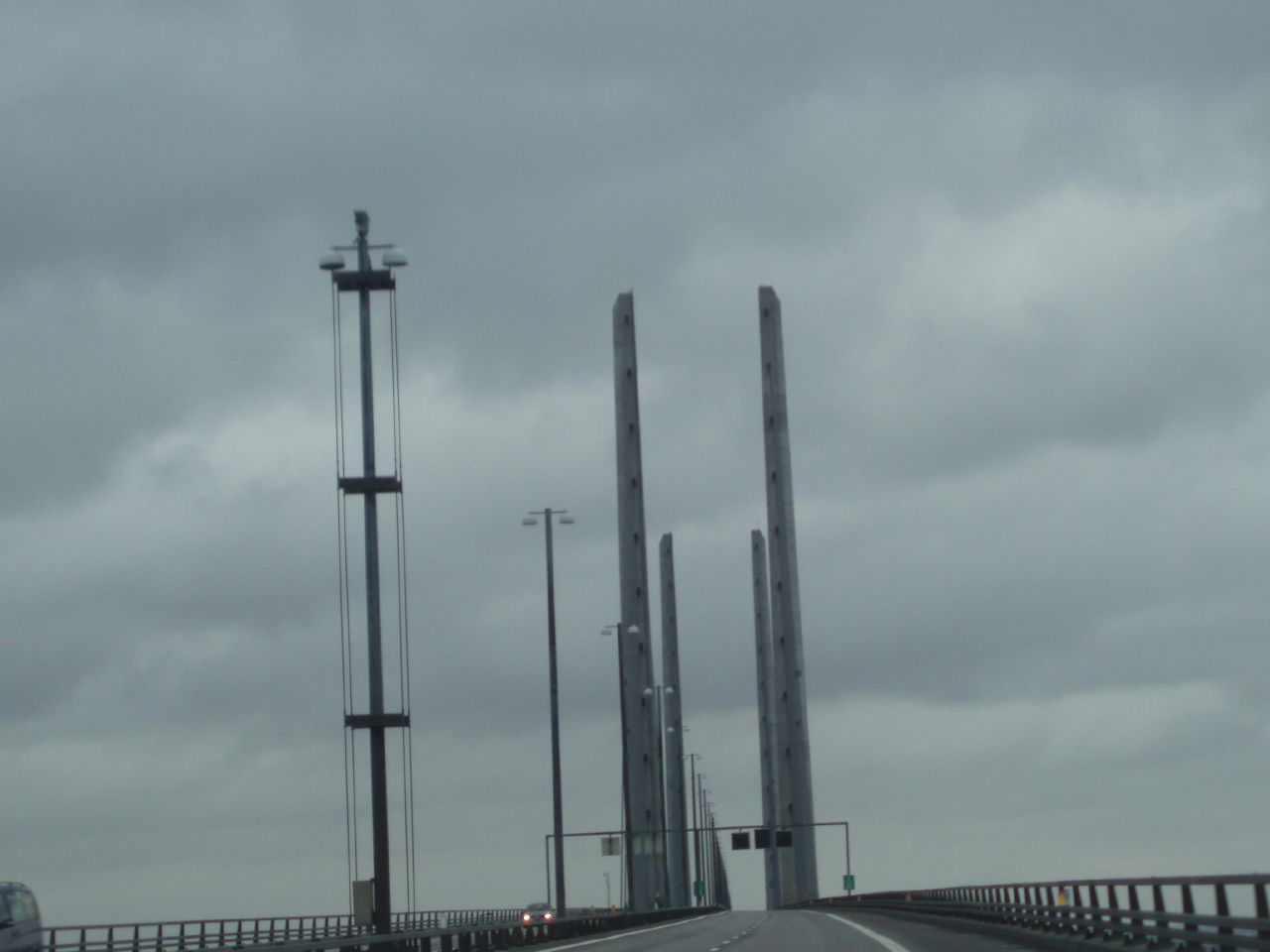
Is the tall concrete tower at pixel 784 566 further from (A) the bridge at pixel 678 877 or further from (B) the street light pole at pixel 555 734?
(B) the street light pole at pixel 555 734

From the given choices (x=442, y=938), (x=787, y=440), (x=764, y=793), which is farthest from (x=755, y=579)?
(x=442, y=938)

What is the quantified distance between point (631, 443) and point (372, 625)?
6132cm

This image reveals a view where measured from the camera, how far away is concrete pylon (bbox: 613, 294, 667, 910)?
87.7 m

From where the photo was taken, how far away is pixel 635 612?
87312 mm

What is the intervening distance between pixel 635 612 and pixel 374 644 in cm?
5838

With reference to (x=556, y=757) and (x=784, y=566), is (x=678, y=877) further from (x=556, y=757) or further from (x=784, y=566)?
(x=556, y=757)

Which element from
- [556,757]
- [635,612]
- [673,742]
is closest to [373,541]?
[556,757]

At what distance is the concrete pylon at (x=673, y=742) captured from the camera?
12106 cm

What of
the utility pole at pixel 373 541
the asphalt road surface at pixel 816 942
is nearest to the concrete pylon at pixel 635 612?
the asphalt road surface at pixel 816 942

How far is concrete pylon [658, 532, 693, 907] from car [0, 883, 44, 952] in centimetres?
8789

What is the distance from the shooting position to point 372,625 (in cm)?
2922

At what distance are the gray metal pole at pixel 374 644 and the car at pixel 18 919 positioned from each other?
17.6ft

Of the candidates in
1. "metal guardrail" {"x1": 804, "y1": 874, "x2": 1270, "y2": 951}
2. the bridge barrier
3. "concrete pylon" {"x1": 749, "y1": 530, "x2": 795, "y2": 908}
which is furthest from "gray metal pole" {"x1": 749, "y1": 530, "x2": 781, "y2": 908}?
"metal guardrail" {"x1": 804, "y1": 874, "x2": 1270, "y2": 951}

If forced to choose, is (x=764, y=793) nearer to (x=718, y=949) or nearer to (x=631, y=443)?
(x=631, y=443)
